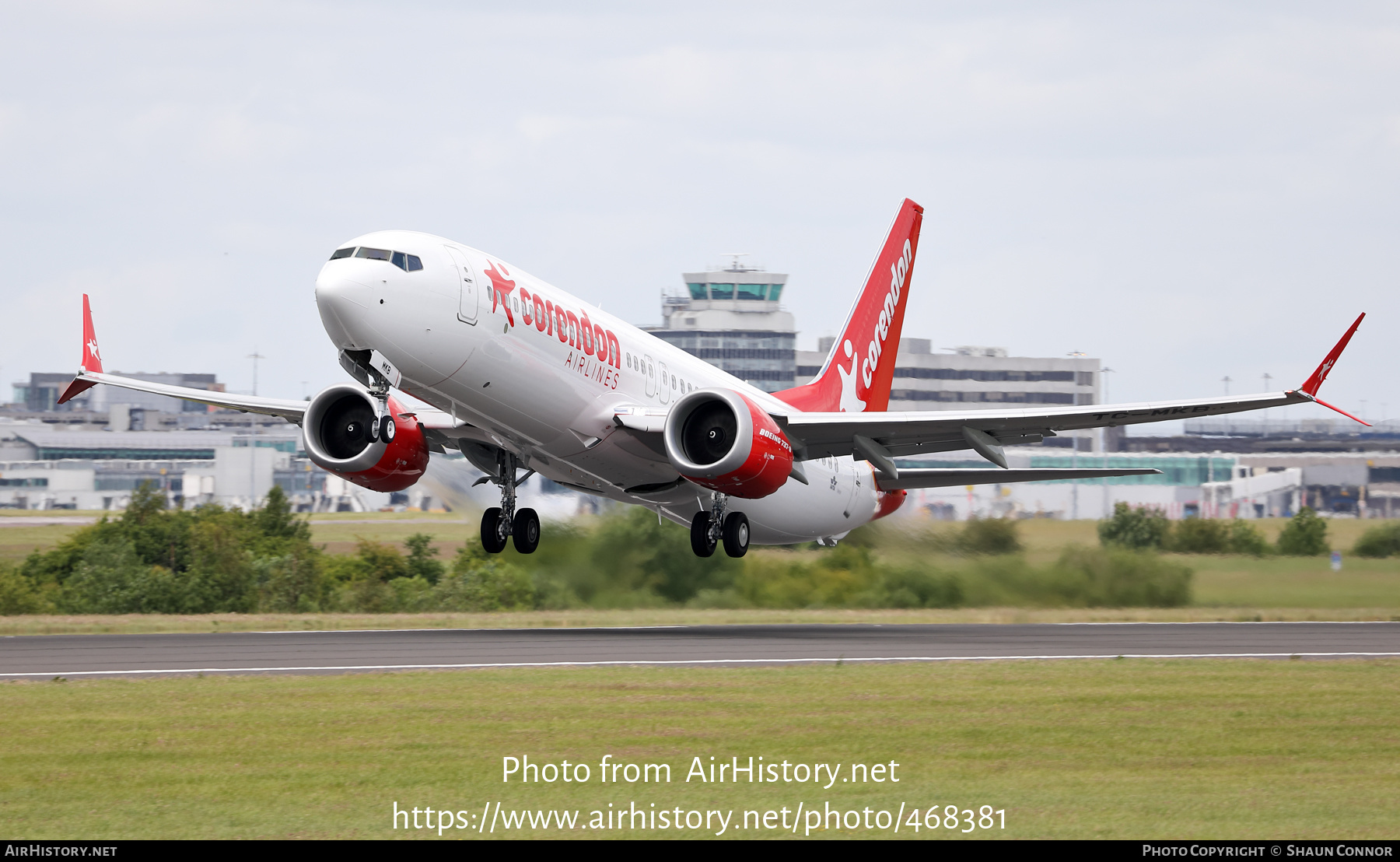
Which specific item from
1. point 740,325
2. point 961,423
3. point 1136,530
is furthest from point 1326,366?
point 740,325

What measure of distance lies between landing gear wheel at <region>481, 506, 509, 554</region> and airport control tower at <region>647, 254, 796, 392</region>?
108 m

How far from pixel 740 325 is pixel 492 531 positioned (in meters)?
112

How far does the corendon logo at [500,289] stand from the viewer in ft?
78.9

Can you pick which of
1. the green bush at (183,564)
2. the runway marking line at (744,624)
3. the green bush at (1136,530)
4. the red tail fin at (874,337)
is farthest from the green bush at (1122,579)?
the green bush at (183,564)

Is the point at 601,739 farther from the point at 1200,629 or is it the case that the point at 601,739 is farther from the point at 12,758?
the point at 1200,629

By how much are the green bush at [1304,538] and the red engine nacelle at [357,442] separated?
29.5 m

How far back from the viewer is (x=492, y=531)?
2983 centimetres

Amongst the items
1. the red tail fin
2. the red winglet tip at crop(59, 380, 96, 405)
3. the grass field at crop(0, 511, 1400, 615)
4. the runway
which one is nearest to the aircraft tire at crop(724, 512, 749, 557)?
the runway

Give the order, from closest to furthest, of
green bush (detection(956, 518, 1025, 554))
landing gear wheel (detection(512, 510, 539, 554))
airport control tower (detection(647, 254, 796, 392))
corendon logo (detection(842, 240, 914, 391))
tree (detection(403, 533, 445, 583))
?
landing gear wheel (detection(512, 510, 539, 554))
corendon logo (detection(842, 240, 914, 391))
green bush (detection(956, 518, 1025, 554))
tree (detection(403, 533, 445, 583))
airport control tower (detection(647, 254, 796, 392))

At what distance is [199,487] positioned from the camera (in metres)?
120

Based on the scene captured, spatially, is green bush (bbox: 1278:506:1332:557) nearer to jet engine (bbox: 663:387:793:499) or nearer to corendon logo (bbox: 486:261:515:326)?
jet engine (bbox: 663:387:793:499)

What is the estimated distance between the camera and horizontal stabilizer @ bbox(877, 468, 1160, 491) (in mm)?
32000

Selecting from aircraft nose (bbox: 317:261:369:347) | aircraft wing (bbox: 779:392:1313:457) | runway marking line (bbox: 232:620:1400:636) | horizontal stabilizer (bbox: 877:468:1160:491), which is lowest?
runway marking line (bbox: 232:620:1400:636)

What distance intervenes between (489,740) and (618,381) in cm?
1068
